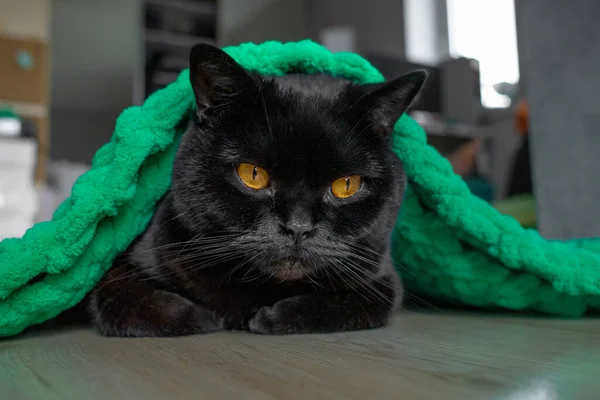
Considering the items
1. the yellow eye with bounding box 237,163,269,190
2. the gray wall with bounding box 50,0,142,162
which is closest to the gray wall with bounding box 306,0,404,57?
the gray wall with bounding box 50,0,142,162

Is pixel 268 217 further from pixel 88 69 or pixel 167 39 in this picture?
pixel 88 69

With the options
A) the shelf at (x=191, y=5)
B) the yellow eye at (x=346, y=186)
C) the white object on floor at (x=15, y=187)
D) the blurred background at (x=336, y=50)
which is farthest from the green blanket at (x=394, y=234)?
the shelf at (x=191, y=5)

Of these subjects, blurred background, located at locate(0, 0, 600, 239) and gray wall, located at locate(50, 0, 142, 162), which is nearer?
blurred background, located at locate(0, 0, 600, 239)

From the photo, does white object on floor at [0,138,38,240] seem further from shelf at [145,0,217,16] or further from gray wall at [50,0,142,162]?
shelf at [145,0,217,16]

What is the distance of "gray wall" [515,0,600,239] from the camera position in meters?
1.39

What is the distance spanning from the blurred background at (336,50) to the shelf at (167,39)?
0.01 m

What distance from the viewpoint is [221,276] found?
902 mm

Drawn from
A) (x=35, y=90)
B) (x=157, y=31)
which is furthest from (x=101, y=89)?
(x=35, y=90)

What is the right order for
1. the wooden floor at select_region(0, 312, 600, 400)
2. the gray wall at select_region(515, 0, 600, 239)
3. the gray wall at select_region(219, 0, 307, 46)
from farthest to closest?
the gray wall at select_region(219, 0, 307, 46), the gray wall at select_region(515, 0, 600, 239), the wooden floor at select_region(0, 312, 600, 400)

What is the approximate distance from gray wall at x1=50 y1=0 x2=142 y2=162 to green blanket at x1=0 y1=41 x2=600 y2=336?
11.9 ft

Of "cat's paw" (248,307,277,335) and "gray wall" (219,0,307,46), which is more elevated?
"gray wall" (219,0,307,46)

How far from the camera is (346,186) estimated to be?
0.88 metres

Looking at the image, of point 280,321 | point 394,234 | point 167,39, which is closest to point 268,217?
point 280,321

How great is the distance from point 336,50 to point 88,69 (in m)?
2.36
